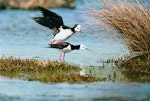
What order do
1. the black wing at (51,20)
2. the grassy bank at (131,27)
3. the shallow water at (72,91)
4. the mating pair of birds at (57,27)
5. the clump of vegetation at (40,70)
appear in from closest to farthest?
1. the shallow water at (72,91)
2. the clump of vegetation at (40,70)
3. the grassy bank at (131,27)
4. the mating pair of birds at (57,27)
5. the black wing at (51,20)

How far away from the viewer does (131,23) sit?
17172mm

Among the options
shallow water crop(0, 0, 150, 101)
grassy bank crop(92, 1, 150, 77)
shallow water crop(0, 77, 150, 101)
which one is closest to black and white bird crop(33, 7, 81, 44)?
shallow water crop(0, 0, 150, 101)

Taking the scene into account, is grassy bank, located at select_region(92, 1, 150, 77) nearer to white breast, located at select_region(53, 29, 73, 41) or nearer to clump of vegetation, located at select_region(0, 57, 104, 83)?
white breast, located at select_region(53, 29, 73, 41)

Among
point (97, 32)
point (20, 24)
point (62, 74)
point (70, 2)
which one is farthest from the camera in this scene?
point (70, 2)

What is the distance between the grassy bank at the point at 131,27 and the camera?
55.5 feet

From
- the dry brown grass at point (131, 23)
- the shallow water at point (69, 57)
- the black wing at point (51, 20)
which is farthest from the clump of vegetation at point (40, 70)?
the black wing at point (51, 20)

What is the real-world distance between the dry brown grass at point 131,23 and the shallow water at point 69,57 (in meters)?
0.37

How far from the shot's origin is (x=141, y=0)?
1825 cm

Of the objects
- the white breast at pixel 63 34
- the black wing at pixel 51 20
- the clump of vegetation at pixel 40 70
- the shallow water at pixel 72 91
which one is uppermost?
the black wing at pixel 51 20

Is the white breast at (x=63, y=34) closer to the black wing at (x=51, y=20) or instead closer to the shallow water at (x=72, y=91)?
the black wing at (x=51, y=20)

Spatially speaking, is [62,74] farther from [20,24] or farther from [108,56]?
[20,24]

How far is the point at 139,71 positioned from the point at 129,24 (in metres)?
1.45

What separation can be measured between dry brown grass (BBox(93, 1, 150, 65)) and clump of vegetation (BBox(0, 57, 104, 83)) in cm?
149

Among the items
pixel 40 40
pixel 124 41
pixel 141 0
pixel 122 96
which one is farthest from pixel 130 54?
pixel 40 40
